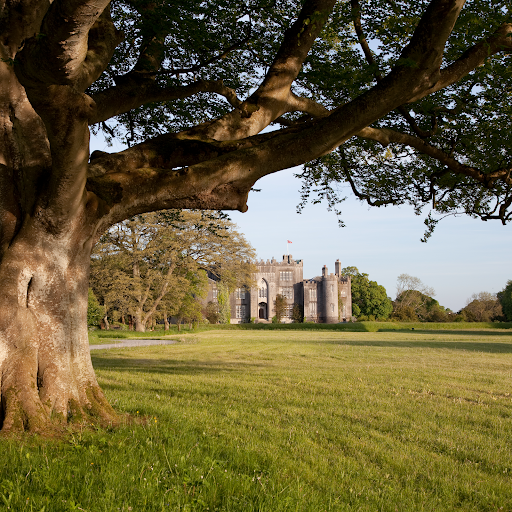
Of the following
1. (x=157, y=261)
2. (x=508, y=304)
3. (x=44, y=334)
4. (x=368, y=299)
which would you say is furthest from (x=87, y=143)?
(x=368, y=299)

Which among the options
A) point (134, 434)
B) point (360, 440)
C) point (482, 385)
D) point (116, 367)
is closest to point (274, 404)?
point (360, 440)

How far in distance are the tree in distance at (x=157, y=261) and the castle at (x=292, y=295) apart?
42906mm

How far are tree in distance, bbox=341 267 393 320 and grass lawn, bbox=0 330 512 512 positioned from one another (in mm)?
73195

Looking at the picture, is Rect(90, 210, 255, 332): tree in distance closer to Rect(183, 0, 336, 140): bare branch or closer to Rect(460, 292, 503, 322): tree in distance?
Rect(183, 0, 336, 140): bare branch

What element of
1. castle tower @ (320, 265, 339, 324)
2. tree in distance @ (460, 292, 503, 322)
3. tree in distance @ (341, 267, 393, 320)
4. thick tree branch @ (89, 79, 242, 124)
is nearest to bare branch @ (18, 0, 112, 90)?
thick tree branch @ (89, 79, 242, 124)

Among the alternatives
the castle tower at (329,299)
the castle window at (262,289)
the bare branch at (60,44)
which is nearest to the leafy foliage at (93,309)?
the bare branch at (60,44)

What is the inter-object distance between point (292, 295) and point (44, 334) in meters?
74.2

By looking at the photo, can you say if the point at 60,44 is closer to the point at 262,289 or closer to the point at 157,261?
the point at 157,261

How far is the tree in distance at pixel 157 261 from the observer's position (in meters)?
28.6

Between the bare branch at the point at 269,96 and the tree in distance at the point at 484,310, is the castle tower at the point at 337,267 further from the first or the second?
Result: the bare branch at the point at 269,96

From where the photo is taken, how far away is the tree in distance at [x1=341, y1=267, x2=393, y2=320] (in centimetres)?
8000

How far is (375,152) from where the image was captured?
12.3 metres

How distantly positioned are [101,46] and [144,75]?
6.94 feet

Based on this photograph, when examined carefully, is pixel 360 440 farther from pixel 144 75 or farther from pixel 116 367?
pixel 116 367
